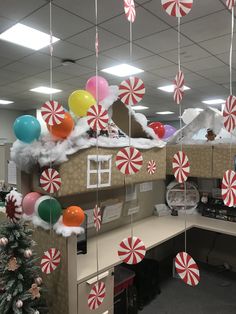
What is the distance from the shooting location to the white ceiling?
2484 millimetres

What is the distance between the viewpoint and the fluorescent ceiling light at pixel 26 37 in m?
2.92

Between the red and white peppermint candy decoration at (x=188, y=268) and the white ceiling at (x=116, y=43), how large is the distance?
224 cm

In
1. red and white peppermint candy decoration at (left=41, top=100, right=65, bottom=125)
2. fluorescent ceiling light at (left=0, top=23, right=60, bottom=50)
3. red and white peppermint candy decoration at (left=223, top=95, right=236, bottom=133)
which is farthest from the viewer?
fluorescent ceiling light at (left=0, top=23, right=60, bottom=50)

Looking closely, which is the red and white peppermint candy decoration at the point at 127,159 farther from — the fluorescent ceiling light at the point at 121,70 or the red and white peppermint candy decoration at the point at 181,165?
the fluorescent ceiling light at the point at 121,70

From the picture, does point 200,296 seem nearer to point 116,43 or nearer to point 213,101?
point 116,43

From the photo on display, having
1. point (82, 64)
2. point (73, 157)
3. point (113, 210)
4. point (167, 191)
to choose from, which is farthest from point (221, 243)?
point (82, 64)

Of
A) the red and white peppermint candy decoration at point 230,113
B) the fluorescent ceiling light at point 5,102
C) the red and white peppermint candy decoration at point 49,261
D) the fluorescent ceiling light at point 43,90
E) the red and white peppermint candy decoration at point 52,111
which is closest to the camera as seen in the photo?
the red and white peppermint candy decoration at point 230,113

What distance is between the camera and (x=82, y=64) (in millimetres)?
4070

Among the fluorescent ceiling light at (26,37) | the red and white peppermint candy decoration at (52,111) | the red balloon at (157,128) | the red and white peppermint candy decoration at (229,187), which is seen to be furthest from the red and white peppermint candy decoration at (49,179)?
the fluorescent ceiling light at (26,37)

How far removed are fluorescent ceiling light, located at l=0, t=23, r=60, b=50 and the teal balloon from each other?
7.21ft

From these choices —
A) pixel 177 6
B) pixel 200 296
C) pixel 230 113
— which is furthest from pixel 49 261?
pixel 200 296

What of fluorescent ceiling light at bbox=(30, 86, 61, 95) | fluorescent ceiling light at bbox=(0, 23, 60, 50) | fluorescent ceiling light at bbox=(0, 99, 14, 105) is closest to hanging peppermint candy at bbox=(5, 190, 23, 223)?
fluorescent ceiling light at bbox=(0, 23, 60, 50)

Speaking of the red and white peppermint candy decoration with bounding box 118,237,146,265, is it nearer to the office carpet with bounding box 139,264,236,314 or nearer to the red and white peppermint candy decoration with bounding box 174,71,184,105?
the red and white peppermint candy decoration with bounding box 174,71,184,105

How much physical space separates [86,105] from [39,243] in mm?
828
